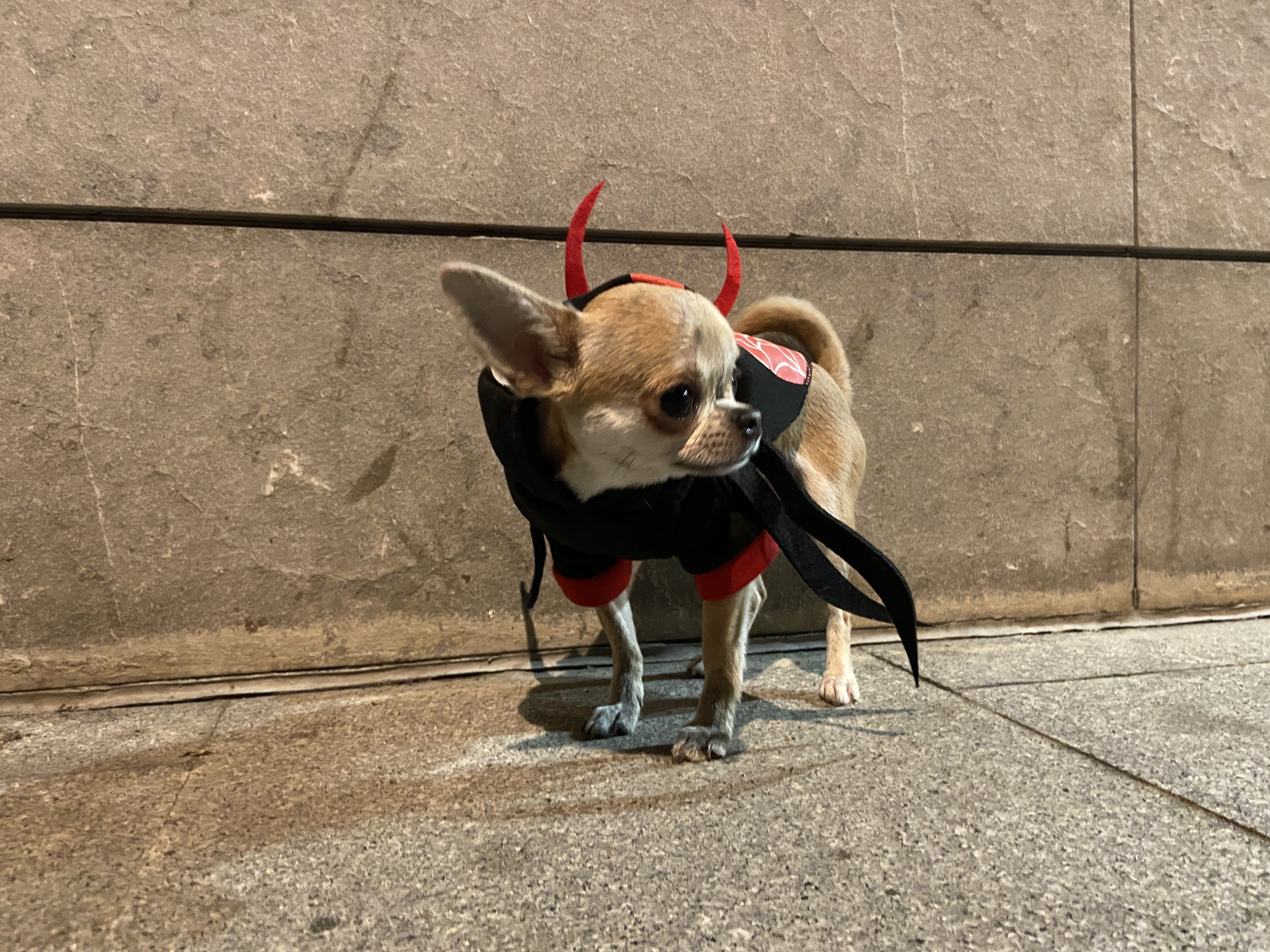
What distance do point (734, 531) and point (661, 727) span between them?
0.64 m

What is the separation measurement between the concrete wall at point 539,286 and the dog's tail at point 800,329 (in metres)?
0.27

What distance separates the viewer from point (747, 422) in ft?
5.84

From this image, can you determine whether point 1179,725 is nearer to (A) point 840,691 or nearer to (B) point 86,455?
(A) point 840,691

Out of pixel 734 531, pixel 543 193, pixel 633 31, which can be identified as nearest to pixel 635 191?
pixel 543 193

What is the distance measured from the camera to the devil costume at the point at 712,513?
1885 mm

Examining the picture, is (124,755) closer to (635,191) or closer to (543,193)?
(543,193)

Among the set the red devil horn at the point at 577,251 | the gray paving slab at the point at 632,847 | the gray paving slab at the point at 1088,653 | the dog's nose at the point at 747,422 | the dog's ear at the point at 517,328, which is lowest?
the gray paving slab at the point at 1088,653

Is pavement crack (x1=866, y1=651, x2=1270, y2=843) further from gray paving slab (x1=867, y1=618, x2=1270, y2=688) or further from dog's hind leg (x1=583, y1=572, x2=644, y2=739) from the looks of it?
dog's hind leg (x1=583, y1=572, x2=644, y2=739)

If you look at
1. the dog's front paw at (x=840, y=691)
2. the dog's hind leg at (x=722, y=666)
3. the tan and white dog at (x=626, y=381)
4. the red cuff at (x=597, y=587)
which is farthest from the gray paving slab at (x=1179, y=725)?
the red cuff at (x=597, y=587)

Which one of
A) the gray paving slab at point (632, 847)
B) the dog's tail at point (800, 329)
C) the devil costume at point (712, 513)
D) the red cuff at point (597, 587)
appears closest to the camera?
the gray paving slab at point (632, 847)

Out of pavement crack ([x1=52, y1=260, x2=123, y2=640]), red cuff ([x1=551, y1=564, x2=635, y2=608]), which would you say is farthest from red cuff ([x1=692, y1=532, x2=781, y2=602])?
pavement crack ([x1=52, y1=260, x2=123, y2=640])

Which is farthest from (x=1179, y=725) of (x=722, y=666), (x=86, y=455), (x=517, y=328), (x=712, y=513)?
(x=86, y=455)

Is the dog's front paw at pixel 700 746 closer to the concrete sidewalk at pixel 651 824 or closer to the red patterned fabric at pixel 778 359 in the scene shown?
the concrete sidewalk at pixel 651 824

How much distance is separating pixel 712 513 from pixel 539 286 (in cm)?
125
